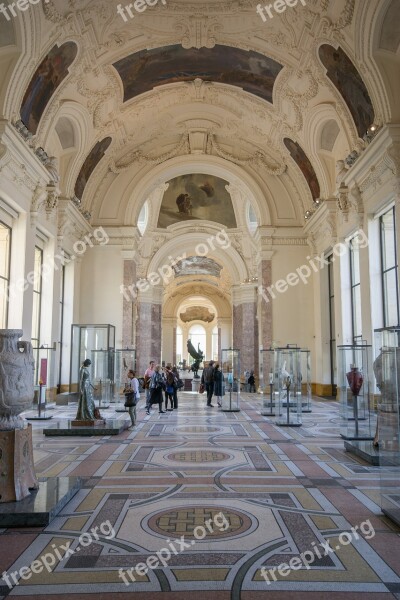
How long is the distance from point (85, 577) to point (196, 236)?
26.7 metres

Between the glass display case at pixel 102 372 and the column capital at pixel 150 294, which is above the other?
the column capital at pixel 150 294

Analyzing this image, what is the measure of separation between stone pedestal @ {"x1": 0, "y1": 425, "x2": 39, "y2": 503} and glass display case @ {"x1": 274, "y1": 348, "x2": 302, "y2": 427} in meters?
7.56

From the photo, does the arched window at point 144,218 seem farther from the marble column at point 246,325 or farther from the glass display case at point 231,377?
the glass display case at point 231,377

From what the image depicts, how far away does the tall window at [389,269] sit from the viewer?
518 inches

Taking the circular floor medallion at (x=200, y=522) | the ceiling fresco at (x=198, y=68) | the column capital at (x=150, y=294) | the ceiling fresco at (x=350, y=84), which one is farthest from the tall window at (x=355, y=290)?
the column capital at (x=150, y=294)

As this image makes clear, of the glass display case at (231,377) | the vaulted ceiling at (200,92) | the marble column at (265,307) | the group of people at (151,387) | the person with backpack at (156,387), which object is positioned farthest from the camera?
the marble column at (265,307)

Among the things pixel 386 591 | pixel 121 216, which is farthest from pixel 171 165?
pixel 386 591

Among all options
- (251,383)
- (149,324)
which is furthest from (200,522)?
(149,324)

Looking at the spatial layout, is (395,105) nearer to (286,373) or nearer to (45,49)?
(286,373)

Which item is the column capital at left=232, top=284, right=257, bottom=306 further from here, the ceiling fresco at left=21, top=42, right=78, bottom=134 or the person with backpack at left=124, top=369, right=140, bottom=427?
the person with backpack at left=124, top=369, right=140, bottom=427

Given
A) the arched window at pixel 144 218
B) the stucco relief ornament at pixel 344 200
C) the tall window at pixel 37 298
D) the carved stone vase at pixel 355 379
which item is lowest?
the carved stone vase at pixel 355 379

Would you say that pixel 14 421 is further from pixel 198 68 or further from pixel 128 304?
pixel 128 304

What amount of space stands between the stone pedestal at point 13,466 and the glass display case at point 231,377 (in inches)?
409

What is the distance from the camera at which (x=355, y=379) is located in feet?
29.0
